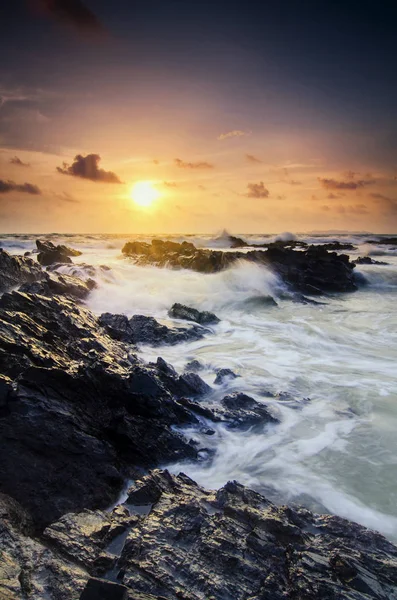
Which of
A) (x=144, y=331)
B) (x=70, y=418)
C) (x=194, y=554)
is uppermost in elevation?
(x=70, y=418)

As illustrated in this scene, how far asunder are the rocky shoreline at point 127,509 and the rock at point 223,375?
56.0 inches

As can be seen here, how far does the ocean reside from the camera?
18.1 ft

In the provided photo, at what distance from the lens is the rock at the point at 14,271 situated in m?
15.1

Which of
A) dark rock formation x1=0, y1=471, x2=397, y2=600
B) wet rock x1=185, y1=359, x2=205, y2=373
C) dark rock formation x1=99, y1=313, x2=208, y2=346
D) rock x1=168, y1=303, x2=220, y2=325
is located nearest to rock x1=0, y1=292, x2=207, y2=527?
dark rock formation x1=0, y1=471, x2=397, y2=600

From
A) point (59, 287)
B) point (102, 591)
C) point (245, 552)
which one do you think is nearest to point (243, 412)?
point (245, 552)

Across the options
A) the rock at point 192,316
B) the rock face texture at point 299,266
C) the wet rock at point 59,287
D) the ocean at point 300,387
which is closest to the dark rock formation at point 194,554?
the ocean at point 300,387

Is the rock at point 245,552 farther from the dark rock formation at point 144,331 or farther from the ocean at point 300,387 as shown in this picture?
the dark rock formation at point 144,331

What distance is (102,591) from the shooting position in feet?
9.20

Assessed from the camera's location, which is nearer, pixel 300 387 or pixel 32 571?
pixel 32 571

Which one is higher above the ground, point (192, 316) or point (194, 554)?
point (192, 316)

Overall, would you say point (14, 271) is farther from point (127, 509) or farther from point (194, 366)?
point (127, 509)

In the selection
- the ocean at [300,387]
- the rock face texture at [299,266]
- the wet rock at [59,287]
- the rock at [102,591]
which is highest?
the rock face texture at [299,266]

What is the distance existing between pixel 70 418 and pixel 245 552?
289 centimetres

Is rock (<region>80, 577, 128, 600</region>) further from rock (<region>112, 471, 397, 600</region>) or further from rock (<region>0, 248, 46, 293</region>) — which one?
rock (<region>0, 248, 46, 293</region>)
